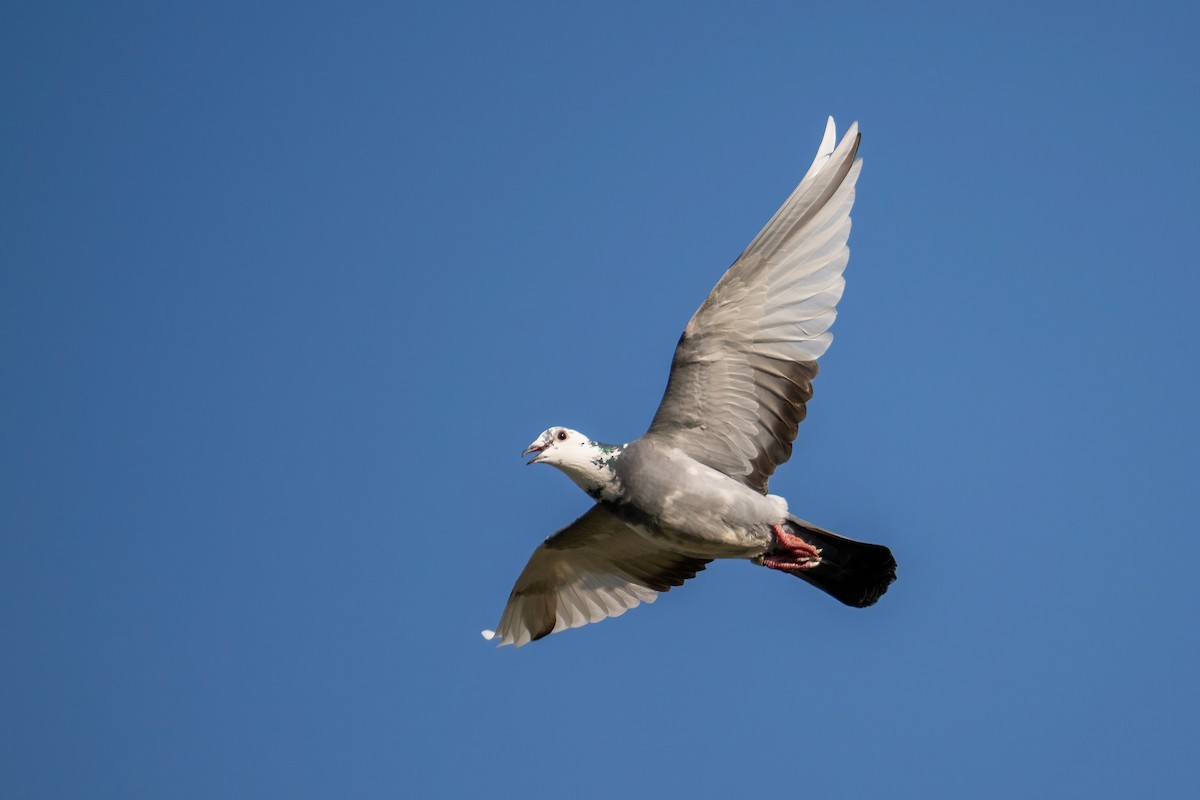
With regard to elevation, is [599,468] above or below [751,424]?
below

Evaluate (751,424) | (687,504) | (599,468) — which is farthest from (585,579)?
(751,424)

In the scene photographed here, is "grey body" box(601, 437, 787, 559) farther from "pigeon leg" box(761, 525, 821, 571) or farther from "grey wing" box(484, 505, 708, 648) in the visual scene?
"grey wing" box(484, 505, 708, 648)

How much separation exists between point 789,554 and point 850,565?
500 mm

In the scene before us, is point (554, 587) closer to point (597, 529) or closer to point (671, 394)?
point (597, 529)

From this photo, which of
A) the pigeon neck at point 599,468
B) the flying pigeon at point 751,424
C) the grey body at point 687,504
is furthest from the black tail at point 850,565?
the pigeon neck at point 599,468

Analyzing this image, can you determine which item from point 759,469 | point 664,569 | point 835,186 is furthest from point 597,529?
point 835,186

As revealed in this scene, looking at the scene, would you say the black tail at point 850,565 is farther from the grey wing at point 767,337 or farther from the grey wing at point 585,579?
the grey wing at point 585,579

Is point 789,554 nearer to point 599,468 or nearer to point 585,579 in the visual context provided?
point 599,468

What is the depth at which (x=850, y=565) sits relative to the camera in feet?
37.9

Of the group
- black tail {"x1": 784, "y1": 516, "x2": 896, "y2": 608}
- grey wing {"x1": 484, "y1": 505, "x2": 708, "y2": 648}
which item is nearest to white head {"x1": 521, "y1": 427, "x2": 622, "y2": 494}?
grey wing {"x1": 484, "y1": 505, "x2": 708, "y2": 648}

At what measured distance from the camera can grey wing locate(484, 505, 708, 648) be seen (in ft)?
41.3

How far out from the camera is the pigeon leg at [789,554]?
11320 mm

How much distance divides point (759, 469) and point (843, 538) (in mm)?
825

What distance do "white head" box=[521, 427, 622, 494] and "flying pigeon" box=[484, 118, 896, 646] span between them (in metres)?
0.01
